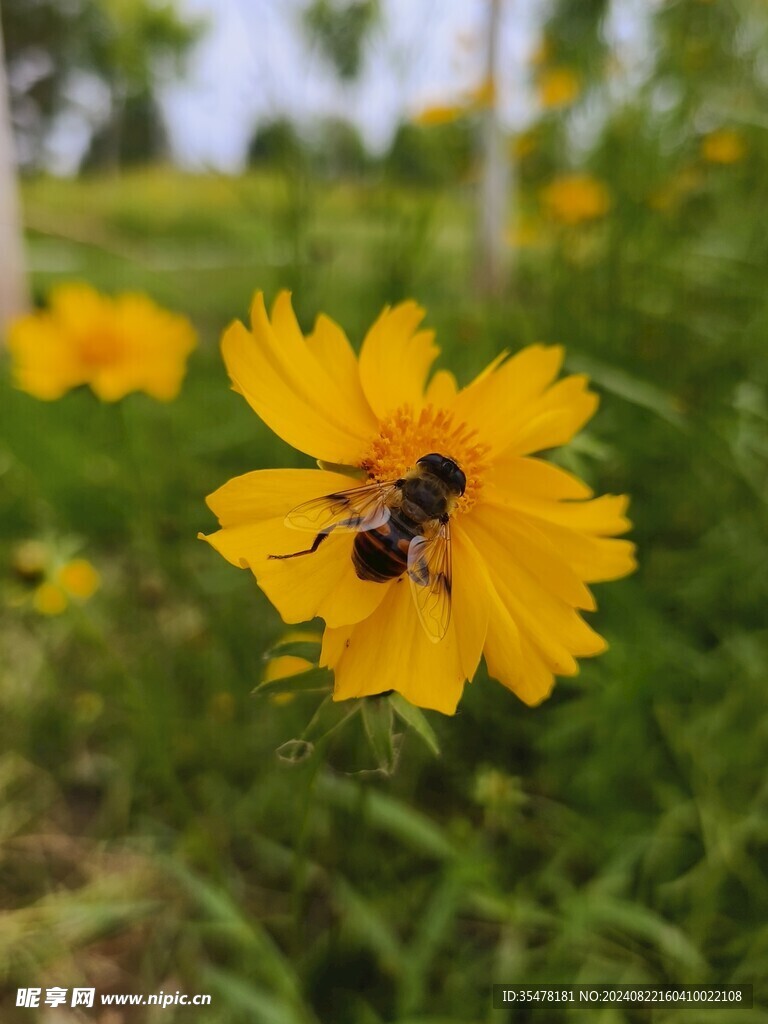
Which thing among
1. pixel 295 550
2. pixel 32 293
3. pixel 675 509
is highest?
pixel 295 550

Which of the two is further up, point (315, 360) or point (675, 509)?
point (315, 360)

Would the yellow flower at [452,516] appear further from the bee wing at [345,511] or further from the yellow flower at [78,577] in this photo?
the yellow flower at [78,577]

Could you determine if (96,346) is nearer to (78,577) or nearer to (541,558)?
(78,577)

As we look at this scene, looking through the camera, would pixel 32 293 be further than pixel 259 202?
Yes

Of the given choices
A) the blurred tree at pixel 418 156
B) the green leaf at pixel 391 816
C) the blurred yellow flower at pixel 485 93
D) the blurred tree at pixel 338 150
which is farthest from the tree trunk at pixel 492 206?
the green leaf at pixel 391 816

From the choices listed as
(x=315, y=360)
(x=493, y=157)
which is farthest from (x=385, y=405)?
(x=493, y=157)

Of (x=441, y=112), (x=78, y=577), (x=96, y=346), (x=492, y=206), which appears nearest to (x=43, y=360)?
(x=96, y=346)

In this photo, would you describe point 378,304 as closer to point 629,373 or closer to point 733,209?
point 629,373

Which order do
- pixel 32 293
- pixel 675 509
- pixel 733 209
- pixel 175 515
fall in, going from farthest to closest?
pixel 32 293 < pixel 733 209 < pixel 175 515 < pixel 675 509
